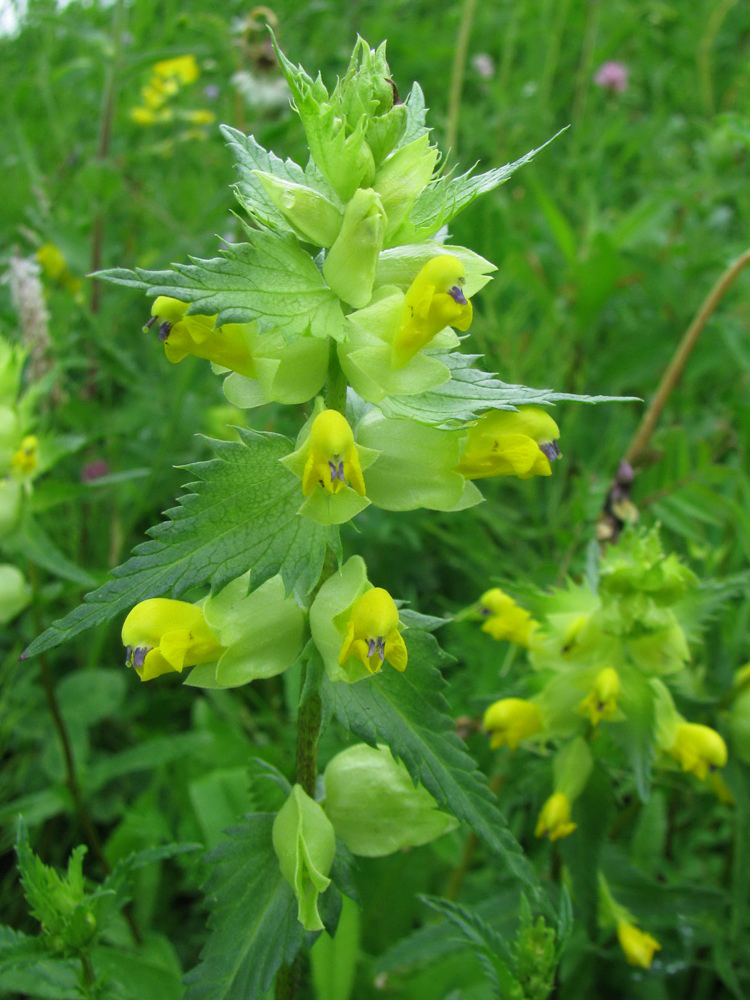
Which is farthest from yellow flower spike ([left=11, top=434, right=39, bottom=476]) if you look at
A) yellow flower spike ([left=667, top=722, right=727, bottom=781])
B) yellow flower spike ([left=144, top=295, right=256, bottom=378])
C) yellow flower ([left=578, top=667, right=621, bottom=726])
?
yellow flower spike ([left=667, top=722, right=727, bottom=781])

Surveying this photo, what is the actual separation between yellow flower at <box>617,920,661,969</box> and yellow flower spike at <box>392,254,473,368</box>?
880 mm

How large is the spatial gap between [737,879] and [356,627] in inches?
34.8

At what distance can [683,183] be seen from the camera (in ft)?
9.11

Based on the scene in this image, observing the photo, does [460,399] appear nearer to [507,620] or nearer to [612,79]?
[507,620]

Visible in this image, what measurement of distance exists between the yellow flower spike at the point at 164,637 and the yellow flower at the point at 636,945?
2.51ft

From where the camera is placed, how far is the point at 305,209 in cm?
74

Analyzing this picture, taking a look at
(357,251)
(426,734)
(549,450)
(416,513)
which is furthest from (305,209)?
(416,513)

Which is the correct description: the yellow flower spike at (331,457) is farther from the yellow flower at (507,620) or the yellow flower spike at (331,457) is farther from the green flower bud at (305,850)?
the yellow flower at (507,620)

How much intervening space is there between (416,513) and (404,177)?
52.2 inches

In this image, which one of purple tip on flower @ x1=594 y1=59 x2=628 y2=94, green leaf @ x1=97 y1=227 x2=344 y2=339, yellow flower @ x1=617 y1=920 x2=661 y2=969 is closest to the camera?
green leaf @ x1=97 y1=227 x2=344 y2=339

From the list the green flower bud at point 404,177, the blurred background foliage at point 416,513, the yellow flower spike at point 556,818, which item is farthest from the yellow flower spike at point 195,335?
the yellow flower spike at point 556,818

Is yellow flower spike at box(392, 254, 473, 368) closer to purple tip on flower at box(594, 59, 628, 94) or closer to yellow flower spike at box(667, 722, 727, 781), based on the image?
yellow flower spike at box(667, 722, 727, 781)

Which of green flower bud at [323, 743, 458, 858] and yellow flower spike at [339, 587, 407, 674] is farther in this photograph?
green flower bud at [323, 743, 458, 858]

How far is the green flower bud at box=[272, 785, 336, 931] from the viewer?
771mm
